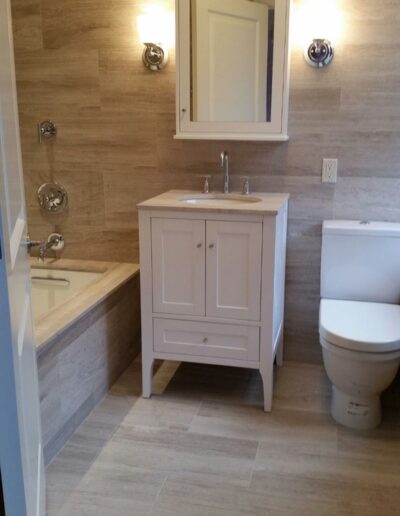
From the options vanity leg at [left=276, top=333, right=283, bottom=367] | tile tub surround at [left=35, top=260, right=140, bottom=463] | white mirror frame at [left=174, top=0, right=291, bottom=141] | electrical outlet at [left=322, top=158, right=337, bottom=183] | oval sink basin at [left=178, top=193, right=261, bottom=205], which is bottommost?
vanity leg at [left=276, top=333, right=283, bottom=367]

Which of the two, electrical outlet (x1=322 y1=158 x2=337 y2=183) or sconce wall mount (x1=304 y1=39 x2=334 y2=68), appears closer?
sconce wall mount (x1=304 y1=39 x2=334 y2=68)

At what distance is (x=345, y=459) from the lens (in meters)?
2.26

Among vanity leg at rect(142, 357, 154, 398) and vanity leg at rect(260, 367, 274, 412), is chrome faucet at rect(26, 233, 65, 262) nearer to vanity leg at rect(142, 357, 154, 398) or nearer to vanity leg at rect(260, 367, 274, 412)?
vanity leg at rect(142, 357, 154, 398)

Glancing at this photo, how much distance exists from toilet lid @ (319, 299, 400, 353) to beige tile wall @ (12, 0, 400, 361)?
400 mm

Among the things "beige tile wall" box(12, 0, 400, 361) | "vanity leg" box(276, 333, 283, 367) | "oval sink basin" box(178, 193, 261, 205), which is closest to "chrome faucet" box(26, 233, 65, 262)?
"beige tile wall" box(12, 0, 400, 361)

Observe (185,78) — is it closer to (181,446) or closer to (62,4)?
(62,4)

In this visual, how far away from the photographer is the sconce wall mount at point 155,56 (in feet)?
9.42

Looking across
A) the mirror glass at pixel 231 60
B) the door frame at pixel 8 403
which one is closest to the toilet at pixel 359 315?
the mirror glass at pixel 231 60

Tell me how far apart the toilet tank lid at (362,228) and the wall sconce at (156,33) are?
46.4 inches

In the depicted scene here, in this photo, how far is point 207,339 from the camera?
8.59 feet

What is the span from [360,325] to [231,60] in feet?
4.61

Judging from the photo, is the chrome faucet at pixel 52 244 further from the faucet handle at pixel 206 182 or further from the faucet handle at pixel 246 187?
the faucet handle at pixel 246 187

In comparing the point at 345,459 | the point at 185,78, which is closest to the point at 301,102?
the point at 185,78

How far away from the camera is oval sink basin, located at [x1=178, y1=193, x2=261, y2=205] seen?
283cm
